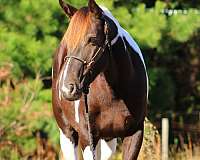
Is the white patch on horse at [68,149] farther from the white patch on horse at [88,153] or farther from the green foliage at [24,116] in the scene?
the green foliage at [24,116]

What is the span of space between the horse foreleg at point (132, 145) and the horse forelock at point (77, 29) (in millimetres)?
977

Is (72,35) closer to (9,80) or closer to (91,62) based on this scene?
(91,62)

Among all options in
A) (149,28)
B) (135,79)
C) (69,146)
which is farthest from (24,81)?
(135,79)

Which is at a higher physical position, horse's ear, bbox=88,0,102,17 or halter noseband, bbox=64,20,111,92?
horse's ear, bbox=88,0,102,17

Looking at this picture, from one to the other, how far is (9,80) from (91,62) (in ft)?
20.3

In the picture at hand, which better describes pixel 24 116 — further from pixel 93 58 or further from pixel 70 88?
pixel 70 88

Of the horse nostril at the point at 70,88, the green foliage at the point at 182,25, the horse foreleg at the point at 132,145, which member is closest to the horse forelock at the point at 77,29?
the horse nostril at the point at 70,88

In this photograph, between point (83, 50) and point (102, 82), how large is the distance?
2.01 ft

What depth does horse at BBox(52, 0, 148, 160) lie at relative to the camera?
4.36 meters

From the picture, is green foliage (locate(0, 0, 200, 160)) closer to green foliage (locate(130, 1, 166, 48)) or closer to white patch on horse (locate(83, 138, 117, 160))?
green foliage (locate(130, 1, 166, 48))

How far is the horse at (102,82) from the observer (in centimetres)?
436

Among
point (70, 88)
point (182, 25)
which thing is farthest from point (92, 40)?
point (182, 25)

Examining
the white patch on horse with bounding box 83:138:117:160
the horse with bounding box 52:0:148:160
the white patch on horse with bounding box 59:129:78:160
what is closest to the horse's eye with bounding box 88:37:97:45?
the horse with bounding box 52:0:148:160

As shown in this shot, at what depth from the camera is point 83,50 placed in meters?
4.37
